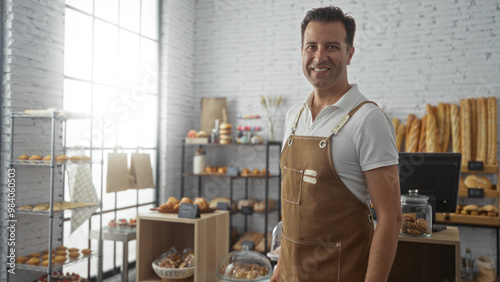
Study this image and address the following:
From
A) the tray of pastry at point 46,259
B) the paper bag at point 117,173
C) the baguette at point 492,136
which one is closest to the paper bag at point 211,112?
the paper bag at point 117,173

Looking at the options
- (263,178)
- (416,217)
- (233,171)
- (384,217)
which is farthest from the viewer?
(263,178)

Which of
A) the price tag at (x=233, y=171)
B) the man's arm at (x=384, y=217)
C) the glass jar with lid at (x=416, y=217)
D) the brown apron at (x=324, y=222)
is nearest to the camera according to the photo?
the man's arm at (x=384, y=217)

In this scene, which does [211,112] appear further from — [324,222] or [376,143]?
[376,143]

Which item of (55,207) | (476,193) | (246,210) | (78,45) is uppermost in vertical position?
(78,45)

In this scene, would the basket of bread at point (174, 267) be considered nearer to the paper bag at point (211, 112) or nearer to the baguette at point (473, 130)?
the paper bag at point (211, 112)

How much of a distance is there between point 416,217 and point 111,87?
3.93 meters

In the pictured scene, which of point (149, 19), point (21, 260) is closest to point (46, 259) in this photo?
point (21, 260)

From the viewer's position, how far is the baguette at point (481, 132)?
4586mm

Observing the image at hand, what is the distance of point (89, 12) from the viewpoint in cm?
467

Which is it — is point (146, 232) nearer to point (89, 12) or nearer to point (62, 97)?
point (62, 97)

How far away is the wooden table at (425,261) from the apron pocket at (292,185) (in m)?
1.11

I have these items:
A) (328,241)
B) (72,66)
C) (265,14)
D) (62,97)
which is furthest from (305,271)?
(265,14)

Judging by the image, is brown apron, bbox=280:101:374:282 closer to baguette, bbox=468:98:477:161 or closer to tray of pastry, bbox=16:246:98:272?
tray of pastry, bbox=16:246:98:272

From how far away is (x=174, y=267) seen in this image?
9.06ft
